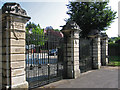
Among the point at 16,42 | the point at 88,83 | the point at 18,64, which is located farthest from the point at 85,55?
the point at 16,42

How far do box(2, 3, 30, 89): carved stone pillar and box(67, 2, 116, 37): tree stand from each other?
12488 millimetres

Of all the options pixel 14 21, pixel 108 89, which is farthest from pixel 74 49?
pixel 14 21

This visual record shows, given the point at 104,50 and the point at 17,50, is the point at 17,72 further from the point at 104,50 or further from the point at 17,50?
the point at 104,50

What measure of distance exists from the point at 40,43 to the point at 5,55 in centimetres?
199

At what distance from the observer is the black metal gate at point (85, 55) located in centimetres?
965

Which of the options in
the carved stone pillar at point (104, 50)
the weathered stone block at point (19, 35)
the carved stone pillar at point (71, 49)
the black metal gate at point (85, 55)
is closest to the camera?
the weathered stone block at point (19, 35)

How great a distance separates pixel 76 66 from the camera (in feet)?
26.1

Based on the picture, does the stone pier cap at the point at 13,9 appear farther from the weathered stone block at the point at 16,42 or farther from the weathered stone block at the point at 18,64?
the weathered stone block at the point at 18,64

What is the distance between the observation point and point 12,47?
188 inches

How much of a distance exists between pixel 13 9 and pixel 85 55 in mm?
7387

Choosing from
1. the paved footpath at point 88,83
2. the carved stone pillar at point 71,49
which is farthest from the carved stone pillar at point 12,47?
the carved stone pillar at point 71,49

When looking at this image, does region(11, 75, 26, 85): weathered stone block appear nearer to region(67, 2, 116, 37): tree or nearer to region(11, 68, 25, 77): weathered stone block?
region(11, 68, 25, 77): weathered stone block

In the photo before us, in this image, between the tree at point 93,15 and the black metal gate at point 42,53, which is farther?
the tree at point 93,15

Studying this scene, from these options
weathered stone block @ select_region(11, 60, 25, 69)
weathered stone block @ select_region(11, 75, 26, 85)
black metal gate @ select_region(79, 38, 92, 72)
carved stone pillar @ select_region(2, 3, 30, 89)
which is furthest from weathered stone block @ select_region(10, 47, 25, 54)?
black metal gate @ select_region(79, 38, 92, 72)
